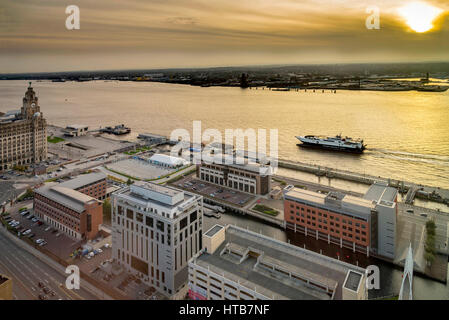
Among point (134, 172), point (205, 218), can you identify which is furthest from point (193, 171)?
point (205, 218)

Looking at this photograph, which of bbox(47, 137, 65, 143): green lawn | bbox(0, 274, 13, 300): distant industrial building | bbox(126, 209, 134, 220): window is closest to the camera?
bbox(0, 274, 13, 300): distant industrial building

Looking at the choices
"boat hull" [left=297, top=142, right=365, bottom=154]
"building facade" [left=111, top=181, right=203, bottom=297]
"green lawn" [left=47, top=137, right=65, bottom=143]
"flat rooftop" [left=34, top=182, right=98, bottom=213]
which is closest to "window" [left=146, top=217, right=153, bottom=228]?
"building facade" [left=111, top=181, right=203, bottom=297]

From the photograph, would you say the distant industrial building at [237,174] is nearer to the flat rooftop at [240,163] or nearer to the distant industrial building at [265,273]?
the flat rooftop at [240,163]

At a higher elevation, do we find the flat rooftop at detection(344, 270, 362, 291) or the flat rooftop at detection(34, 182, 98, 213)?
the flat rooftop at detection(34, 182, 98, 213)

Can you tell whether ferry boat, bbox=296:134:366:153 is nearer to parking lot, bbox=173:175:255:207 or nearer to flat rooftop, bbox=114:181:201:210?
parking lot, bbox=173:175:255:207

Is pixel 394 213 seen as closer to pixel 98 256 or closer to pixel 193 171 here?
pixel 98 256

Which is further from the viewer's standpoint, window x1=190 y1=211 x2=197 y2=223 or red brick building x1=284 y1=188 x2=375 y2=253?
red brick building x1=284 y1=188 x2=375 y2=253
